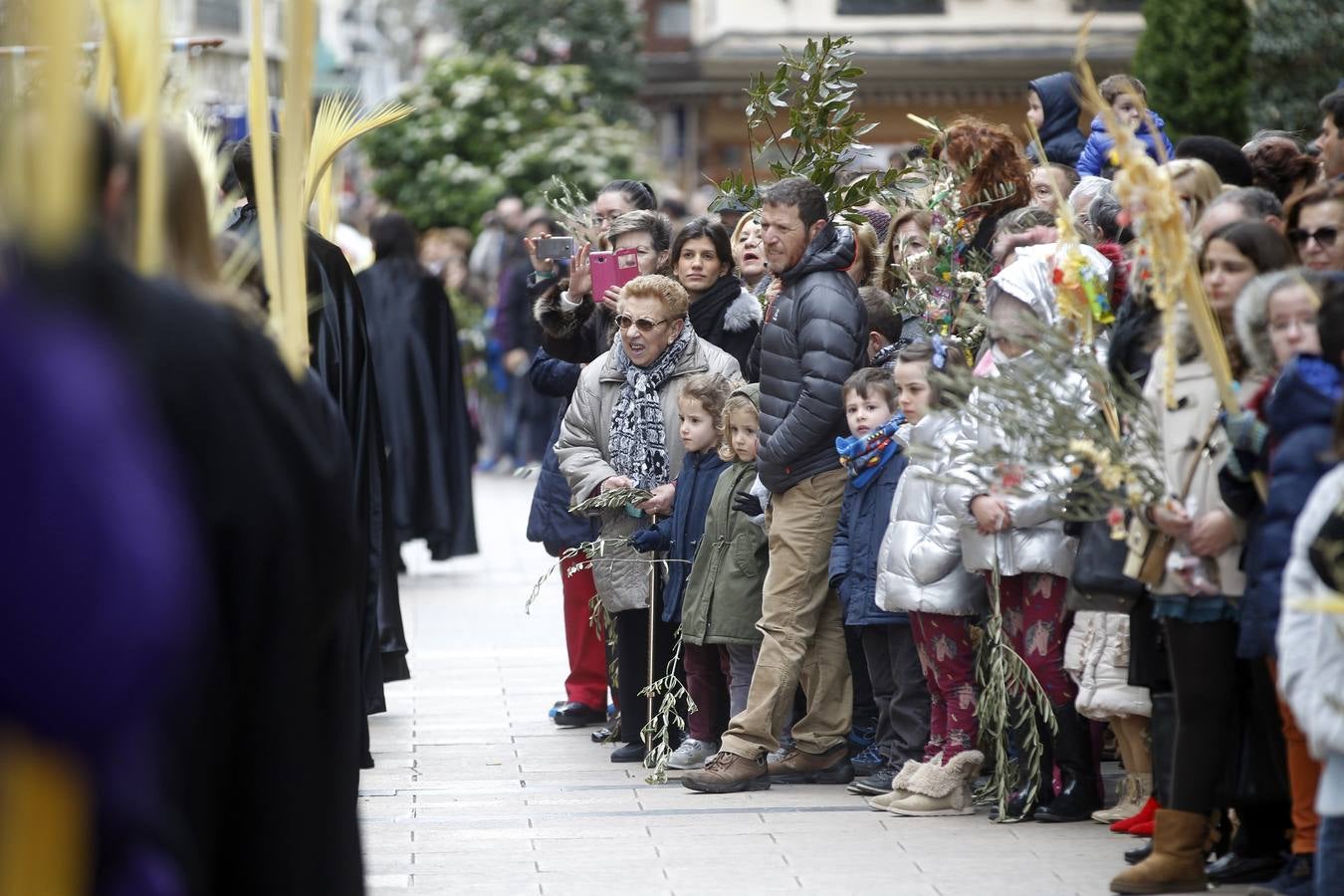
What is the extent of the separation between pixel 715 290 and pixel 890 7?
81.2ft

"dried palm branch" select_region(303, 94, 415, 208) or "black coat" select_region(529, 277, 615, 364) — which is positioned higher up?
"dried palm branch" select_region(303, 94, 415, 208)

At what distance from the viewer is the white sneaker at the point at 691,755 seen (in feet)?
24.3

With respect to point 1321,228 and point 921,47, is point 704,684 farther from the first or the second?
point 921,47

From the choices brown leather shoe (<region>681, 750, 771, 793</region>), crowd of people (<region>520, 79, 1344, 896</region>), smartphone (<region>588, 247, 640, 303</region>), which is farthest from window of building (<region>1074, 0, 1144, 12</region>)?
brown leather shoe (<region>681, 750, 771, 793</region>)

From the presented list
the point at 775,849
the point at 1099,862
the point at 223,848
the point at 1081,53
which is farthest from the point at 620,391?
the point at 223,848

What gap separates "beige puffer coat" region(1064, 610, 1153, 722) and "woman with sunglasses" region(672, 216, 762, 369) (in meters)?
2.18

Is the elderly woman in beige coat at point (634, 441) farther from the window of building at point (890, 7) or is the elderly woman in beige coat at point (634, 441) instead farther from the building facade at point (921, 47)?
the window of building at point (890, 7)

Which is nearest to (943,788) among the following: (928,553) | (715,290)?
(928,553)

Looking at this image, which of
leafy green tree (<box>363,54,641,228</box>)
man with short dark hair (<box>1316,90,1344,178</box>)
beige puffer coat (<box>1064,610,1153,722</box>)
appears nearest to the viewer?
beige puffer coat (<box>1064,610,1153,722</box>)

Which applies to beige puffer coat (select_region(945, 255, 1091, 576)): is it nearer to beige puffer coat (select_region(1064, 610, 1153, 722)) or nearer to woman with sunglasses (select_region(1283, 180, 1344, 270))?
beige puffer coat (select_region(1064, 610, 1153, 722))

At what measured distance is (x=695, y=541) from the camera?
7.42m

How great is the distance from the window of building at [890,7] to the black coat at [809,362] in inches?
1009

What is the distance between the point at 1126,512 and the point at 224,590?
3.35 meters

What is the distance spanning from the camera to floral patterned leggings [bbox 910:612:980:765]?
21.6ft
